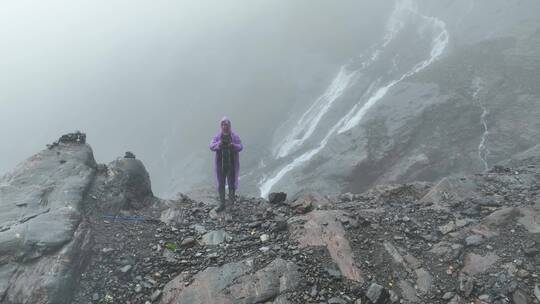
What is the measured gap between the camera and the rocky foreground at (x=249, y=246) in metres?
8.97

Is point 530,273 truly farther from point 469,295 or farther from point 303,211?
point 303,211

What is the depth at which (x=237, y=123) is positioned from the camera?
69000 millimetres

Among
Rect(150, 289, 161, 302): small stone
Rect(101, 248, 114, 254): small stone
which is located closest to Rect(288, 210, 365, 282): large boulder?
Rect(150, 289, 161, 302): small stone

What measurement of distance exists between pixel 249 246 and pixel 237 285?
5.21 ft

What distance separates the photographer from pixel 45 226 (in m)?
10.5

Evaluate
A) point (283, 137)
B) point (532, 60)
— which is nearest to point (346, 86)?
point (283, 137)

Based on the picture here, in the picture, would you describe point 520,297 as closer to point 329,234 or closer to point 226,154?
point 329,234

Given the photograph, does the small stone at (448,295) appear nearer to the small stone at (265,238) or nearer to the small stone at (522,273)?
the small stone at (522,273)

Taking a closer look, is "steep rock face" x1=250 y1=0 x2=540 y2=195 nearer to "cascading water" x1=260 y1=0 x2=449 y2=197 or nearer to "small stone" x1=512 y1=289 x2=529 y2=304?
"cascading water" x1=260 y1=0 x2=449 y2=197

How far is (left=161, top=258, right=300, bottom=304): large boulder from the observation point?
29.0 ft

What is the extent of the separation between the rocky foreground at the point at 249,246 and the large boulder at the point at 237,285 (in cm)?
3

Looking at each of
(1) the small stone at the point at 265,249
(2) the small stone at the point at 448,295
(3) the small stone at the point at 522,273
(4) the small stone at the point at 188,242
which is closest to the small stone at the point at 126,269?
(4) the small stone at the point at 188,242

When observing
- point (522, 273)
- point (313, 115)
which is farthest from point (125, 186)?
point (313, 115)

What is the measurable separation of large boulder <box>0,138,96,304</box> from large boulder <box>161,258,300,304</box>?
223 cm
